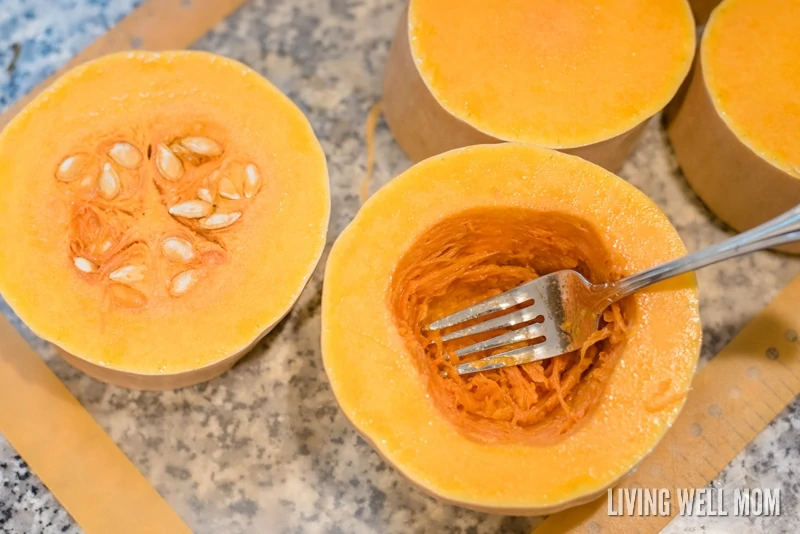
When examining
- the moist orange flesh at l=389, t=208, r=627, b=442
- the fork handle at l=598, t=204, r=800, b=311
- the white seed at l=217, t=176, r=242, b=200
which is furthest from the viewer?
the white seed at l=217, t=176, r=242, b=200

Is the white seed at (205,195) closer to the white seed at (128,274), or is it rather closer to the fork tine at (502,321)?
the white seed at (128,274)

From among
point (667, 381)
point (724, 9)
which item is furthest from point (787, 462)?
point (724, 9)

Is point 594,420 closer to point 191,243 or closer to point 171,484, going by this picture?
point 191,243

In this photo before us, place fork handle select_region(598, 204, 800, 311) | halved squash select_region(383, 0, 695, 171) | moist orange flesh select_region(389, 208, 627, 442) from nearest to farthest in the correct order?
fork handle select_region(598, 204, 800, 311), moist orange flesh select_region(389, 208, 627, 442), halved squash select_region(383, 0, 695, 171)

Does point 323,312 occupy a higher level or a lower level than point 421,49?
lower

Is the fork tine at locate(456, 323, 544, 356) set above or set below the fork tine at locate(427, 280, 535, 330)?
below

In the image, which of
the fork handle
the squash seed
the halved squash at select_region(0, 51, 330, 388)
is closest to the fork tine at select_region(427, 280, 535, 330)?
the fork handle

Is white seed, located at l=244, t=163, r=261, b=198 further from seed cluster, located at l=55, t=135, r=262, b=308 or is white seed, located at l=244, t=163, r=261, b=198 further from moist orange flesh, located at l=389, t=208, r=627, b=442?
moist orange flesh, located at l=389, t=208, r=627, b=442

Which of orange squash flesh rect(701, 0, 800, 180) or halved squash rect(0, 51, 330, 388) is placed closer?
halved squash rect(0, 51, 330, 388)
